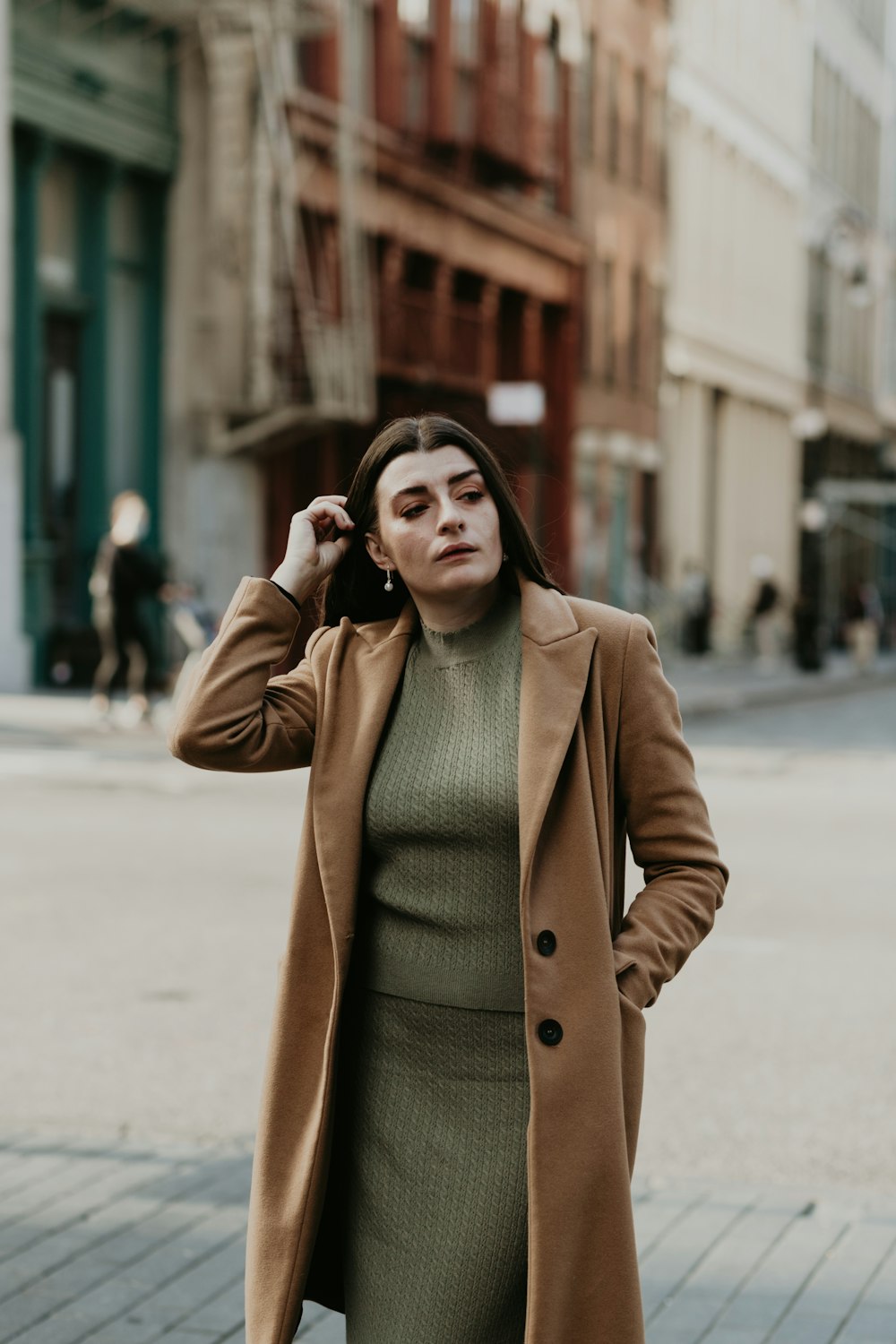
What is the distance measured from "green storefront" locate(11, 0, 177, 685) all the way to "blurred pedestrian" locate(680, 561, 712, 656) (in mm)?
15855

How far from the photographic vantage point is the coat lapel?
3074mm

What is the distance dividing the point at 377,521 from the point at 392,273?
2717 centimetres

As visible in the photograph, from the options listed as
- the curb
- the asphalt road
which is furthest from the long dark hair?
the curb

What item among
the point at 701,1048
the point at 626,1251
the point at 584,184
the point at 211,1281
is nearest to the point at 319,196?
the point at 584,184

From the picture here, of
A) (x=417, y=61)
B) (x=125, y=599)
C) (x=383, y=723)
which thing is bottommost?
(x=125, y=599)

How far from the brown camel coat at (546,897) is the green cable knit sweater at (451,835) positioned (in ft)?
0.13

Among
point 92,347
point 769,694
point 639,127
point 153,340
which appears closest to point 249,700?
point 92,347

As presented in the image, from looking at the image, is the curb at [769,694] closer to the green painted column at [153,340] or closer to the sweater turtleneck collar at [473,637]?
the green painted column at [153,340]

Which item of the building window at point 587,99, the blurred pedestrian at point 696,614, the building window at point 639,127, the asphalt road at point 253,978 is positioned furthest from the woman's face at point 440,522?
the building window at point 639,127

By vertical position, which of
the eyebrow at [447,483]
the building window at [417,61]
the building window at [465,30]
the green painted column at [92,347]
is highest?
the building window at [465,30]

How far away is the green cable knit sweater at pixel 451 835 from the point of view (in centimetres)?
312

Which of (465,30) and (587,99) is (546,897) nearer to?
(465,30)

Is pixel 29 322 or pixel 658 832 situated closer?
pixel 658 832

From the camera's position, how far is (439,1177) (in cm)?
315
